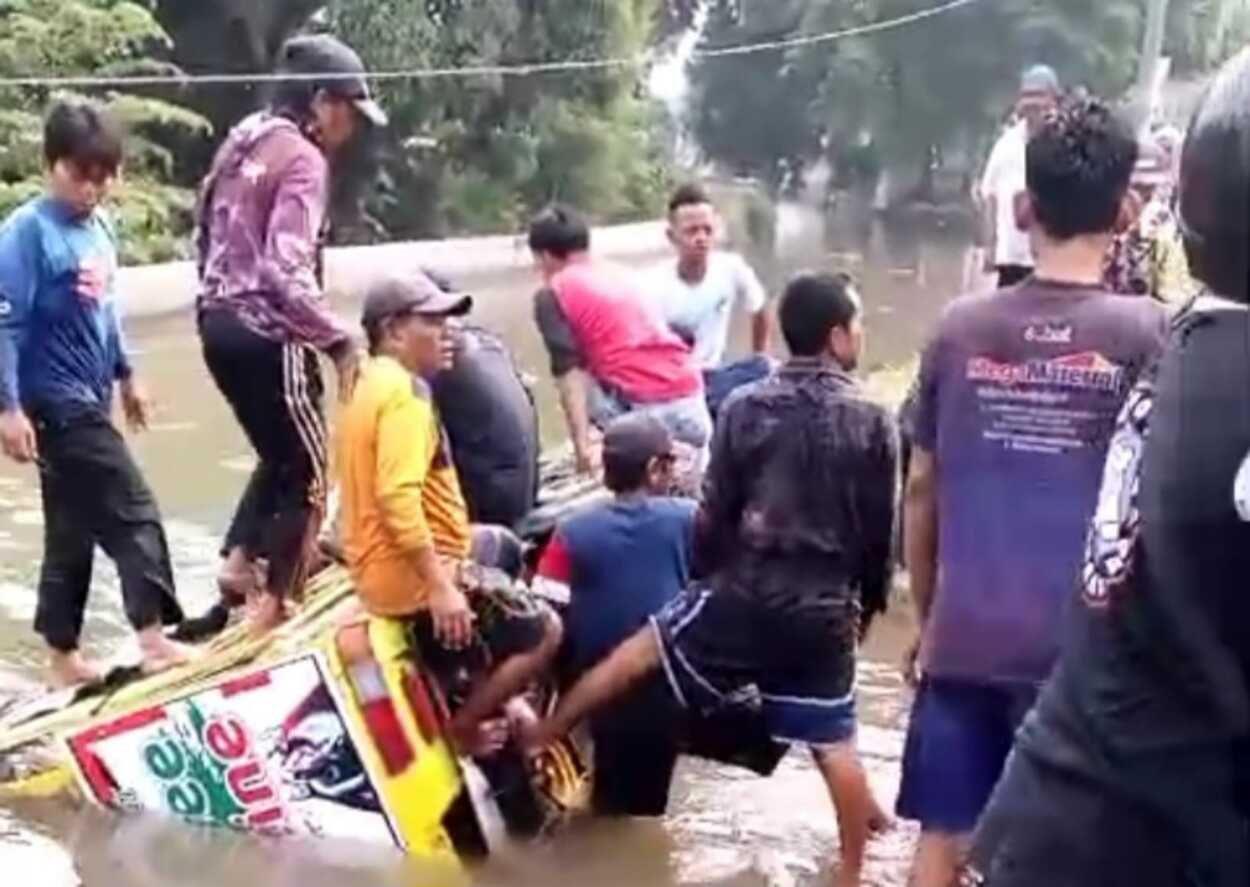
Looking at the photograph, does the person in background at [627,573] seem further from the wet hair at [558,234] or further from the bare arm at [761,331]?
the bare arm at [761,331]

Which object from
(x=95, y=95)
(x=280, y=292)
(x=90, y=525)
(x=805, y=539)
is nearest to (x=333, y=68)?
(x=280, y=292)

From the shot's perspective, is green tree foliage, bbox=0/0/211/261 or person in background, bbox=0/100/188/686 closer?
person in background, bbox=0/100/188/686

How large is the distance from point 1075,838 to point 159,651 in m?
4.46

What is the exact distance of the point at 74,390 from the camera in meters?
6.47

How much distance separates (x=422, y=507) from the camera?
5.68 m

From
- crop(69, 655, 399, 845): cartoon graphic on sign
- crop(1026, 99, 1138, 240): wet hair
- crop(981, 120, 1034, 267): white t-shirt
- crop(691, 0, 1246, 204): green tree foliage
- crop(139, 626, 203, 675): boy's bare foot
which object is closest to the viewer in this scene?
crop(1026, 99, 1138, 240): wet hair

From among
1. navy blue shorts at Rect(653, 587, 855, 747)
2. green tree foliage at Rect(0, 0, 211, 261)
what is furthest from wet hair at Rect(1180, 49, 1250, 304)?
green tree foliage at Rect(0, 0, 211, 261)

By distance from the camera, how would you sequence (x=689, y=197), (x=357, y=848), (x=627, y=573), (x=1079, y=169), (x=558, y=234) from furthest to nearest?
(x=689, y=197), (x=558, y=234), (x=627, y=573), (x=357, y=848), (x=1079, y=169)

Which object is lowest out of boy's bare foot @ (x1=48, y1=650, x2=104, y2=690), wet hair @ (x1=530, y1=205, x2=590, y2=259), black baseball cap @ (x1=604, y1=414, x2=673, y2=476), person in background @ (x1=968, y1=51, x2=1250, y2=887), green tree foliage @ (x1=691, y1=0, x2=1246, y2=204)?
green tree foliage @ (x1=691, y1=0, x2=1246, y2=204)

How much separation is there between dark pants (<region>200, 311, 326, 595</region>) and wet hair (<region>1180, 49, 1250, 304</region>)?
4586mm

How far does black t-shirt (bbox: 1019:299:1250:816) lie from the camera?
235cm

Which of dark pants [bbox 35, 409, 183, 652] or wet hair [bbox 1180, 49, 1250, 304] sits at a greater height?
wet hair [bbox 1180, 49, 1250, 304]

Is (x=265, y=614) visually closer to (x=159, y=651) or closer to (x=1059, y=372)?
(x=159, y=651)

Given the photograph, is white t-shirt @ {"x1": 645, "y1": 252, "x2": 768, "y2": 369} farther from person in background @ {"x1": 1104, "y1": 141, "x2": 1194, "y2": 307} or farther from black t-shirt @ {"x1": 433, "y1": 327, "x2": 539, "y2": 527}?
black t-shirt @ {"x1": 433, "y1": 327, "x2": 539, "y2": 527}
